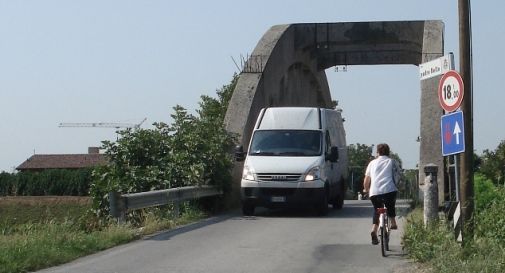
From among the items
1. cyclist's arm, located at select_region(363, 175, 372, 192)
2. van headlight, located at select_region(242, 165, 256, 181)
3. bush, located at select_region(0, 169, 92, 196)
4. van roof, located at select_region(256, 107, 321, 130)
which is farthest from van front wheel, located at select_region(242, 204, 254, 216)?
bush, located at select_region(0, 169, 92, 196)

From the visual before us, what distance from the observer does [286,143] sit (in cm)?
2191

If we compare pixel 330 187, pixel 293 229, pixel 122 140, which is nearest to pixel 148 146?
pixel 122 140

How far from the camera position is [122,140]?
75.0 feet

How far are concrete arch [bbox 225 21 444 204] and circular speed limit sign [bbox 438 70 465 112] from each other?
11.0 m

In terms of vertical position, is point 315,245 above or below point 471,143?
below

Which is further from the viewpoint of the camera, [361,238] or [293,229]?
[293,229]

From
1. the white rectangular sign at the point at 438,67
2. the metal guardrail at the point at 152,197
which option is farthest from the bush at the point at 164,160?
the white rectangular sign at the point at 438,67

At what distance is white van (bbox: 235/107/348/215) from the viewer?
2081 cm

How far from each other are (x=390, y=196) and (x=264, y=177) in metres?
7.82

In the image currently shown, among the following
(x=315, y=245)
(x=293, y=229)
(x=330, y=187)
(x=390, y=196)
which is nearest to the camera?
(x=390, y=196)

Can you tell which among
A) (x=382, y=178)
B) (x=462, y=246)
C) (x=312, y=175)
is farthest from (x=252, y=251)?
(x=312, y=175)

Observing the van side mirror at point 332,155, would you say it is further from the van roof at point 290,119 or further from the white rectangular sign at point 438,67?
the white rectangular sign at point 438,67

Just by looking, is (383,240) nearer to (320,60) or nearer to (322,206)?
(322,206)

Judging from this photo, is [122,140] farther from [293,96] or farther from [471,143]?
[293,96]
